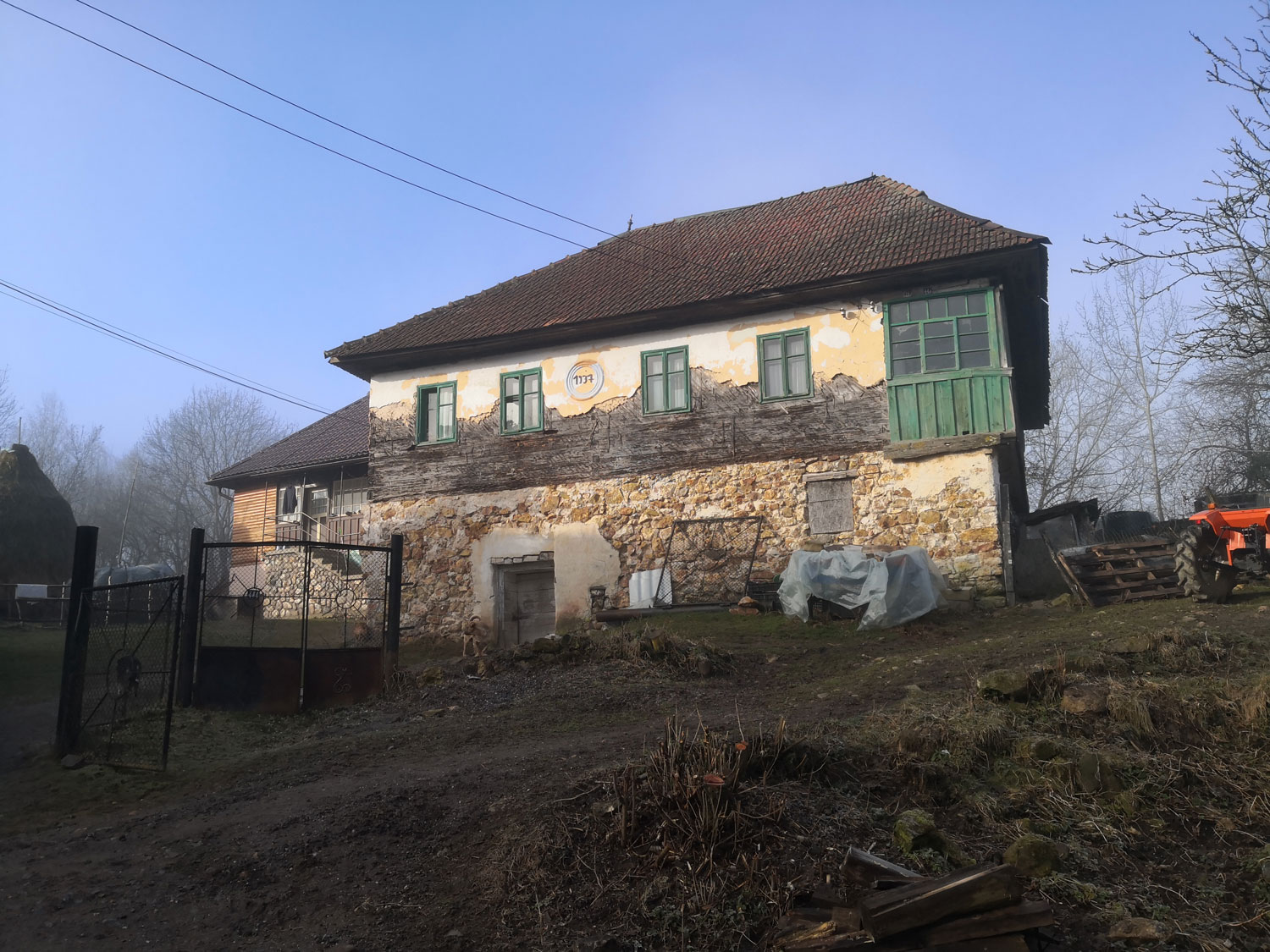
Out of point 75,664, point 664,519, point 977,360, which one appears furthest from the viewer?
point 664,519

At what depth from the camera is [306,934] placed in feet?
16.2

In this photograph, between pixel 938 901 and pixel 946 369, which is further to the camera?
pixel 946 369

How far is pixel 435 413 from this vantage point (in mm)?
18672

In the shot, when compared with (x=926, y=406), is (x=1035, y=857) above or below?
below

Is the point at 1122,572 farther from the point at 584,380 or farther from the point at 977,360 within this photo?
the point at 584,380

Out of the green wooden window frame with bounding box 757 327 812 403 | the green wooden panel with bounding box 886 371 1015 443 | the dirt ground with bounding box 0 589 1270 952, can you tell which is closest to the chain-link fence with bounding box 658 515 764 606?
the green wooden window frame with bounding box 757 327 812 403

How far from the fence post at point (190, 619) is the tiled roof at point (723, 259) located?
28.1ft

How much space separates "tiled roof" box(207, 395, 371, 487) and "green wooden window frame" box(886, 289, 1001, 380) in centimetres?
1540

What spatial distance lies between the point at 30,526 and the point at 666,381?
17605mm

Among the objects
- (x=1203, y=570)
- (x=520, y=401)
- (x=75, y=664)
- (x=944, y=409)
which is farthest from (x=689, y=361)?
(x=75, y=664)

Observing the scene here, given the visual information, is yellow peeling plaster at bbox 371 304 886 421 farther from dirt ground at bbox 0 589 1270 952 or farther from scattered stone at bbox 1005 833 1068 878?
scattered stone at bbox 1005 833 1068 878

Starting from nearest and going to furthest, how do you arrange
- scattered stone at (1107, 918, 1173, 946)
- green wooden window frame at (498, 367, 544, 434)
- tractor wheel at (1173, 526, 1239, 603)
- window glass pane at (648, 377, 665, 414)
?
1. scattered stone at (1107, 918, 1173, 946)
2. tractor wheel at (1173, 526, 1239, 603)
3. window glass pane at (648, 377, 665, 414)
4. green wooden window frame at (498, 367, 544, 434)

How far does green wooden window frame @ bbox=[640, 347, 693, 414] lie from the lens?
16625 millimetres

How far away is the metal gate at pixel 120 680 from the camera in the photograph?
9.12m
